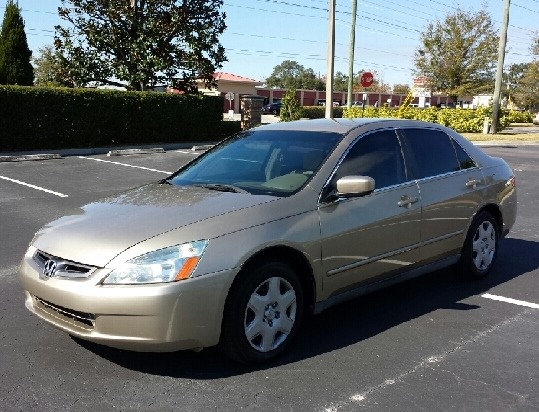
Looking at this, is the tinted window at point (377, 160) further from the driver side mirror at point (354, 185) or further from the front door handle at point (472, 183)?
the front door handle at point (472, 183)

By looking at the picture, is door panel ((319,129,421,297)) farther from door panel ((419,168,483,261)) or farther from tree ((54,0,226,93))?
tree ((54,0,226,93))

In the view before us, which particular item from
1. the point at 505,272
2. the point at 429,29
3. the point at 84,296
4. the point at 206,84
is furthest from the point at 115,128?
the point at 429,29

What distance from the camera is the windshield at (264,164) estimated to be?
4271 mm

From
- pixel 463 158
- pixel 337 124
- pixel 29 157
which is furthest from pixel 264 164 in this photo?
pixel 29 157

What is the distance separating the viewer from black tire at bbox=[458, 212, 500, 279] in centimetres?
553

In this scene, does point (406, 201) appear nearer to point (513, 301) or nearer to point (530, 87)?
point (513, 301)

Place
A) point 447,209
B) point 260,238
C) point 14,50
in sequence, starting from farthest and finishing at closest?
point 14,50
point 447,209
point 260,238

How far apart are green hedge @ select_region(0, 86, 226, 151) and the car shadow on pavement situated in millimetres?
15995

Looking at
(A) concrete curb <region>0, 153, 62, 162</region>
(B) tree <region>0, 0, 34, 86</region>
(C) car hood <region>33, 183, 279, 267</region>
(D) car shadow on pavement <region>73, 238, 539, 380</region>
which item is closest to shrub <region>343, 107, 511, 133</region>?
(B) tree <region>0, 0, 34, 86</region>

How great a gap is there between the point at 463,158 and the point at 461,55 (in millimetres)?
42526

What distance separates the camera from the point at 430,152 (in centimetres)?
521

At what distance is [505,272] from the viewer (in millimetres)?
6066

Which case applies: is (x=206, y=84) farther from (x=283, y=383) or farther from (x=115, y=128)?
(x=283, y=383)

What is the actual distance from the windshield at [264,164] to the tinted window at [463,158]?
1.55 meters
